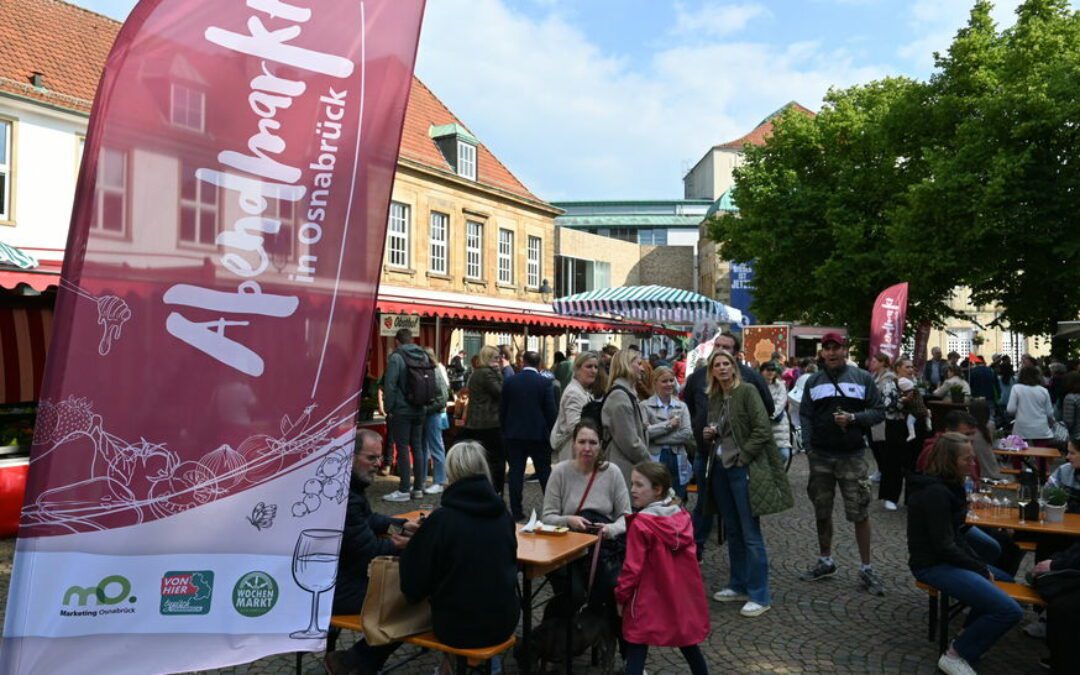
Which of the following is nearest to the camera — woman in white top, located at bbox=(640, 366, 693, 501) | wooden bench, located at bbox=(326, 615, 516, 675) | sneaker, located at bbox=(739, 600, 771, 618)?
wooden bench, located at bbox=(326, 615, 516, 675)

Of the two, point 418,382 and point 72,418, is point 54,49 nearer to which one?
point 418,382

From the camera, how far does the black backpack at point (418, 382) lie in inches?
368

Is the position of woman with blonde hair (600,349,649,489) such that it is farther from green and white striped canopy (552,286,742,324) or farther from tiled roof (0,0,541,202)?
tiled roof (0,0,541,202)

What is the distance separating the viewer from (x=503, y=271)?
31000 millimetres

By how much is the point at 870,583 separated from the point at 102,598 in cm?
531

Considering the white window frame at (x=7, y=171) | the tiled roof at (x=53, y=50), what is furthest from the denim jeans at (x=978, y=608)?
the tiled roof at (x=53, y=50)

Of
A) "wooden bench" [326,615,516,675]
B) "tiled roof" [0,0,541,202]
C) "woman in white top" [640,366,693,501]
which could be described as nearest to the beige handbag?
"wooden bench" [326,615,516,675]

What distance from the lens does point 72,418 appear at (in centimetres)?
236

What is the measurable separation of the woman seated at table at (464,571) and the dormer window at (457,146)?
25660 millimetres

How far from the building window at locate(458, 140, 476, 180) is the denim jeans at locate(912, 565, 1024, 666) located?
83.9 ft

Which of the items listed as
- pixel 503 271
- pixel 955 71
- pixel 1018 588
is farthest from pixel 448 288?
pixel 1018 588

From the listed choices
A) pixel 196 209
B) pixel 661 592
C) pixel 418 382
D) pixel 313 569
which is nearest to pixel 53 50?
pixel 418 382

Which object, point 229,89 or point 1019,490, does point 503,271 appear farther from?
point 229,89

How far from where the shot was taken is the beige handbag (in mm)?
3742
